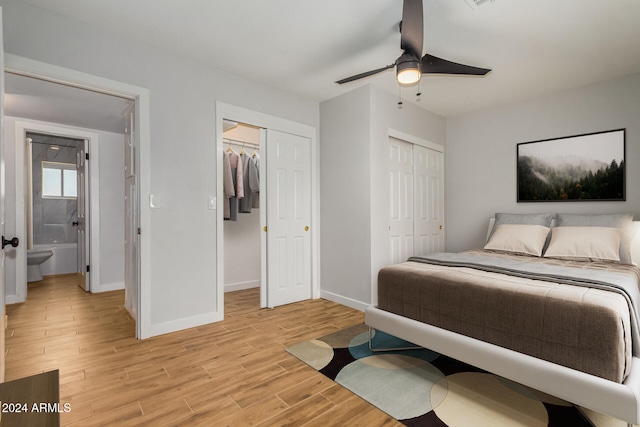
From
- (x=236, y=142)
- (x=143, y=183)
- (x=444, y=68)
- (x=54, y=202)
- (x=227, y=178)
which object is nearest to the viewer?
(x=444, y=68)

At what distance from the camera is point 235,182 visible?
408cm

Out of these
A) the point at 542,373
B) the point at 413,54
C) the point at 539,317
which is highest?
the point at 413,54

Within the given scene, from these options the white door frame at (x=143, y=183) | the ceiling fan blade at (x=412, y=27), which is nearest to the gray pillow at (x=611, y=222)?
the ceiling fan blade at (x=412, y=27)

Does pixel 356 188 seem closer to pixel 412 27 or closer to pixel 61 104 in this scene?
pixel 412 27

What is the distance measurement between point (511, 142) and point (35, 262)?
7255mm

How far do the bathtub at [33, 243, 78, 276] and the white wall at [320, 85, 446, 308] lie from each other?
5079 mm

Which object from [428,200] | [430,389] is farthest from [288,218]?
[430,389]

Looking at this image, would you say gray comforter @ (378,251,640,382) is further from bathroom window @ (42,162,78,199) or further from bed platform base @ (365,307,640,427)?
bathroom window @ (42,162,78,199)

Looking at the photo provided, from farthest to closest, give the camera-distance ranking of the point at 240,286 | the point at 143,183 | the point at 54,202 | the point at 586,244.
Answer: the point at 54,202, the point at 240,286, the point at 586,244, the point at 143,183

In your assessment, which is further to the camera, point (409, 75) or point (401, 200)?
point (401, 200)

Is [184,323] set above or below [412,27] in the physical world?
below

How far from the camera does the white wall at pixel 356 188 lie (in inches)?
136

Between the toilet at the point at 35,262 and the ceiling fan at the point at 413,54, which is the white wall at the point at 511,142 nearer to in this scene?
the ceiling fan at the point at 413,54

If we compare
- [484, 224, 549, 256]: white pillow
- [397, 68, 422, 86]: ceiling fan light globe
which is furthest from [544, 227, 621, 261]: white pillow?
[397, 68, 422, 86]: ceiling fan light globe
